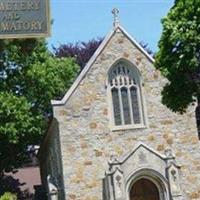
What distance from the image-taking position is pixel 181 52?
11.8 metres

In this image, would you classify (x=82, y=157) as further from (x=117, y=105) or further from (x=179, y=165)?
(x=179, y=165)

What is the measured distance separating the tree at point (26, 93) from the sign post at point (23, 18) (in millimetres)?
22502

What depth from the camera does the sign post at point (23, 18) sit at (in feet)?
18.0

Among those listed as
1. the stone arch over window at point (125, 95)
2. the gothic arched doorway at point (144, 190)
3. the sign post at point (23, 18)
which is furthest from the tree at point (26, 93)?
the sign post at point (23, 18)

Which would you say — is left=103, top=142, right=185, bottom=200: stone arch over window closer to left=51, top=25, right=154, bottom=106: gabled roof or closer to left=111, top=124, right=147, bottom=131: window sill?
left=111, top=124, right=147, bottom=131: window sill

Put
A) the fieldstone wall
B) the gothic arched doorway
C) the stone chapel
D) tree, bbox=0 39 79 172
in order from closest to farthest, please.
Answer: the stone chapel
the fieldstone wall
the gothic arched doorway
tree, bbox=0 39 79 172

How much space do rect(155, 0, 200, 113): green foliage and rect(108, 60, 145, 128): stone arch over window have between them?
1118 centimetres

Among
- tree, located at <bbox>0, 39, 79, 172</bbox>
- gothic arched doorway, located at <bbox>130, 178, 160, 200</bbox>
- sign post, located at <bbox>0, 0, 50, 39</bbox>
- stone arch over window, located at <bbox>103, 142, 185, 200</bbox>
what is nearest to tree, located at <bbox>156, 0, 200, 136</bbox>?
sign post, located at <bbox>0, 0, 50, 39</bbox>

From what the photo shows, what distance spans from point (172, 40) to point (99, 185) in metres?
12.9

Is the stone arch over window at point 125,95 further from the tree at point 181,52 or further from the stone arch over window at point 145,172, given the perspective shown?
the tree at point 181,52

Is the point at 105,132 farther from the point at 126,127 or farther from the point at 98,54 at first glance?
the point at 98,54

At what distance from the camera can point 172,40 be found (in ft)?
38.8

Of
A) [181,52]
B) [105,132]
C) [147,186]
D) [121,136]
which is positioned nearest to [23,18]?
[181,52]

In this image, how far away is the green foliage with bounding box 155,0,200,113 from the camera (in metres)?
11.5
